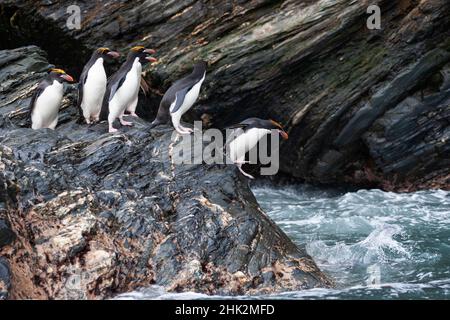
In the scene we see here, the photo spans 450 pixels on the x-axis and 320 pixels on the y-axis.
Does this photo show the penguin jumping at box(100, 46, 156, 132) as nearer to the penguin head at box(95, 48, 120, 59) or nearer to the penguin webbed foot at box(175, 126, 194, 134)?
the penguin head at box(95, 48, 120, 59)

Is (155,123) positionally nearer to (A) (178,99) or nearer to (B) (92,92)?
(A) (178,99)

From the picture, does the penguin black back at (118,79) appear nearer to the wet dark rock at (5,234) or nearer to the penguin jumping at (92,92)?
the penguin jumping at (92,92)

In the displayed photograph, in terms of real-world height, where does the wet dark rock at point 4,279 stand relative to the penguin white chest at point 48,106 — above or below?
below

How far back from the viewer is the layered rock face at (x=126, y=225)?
6.41 m

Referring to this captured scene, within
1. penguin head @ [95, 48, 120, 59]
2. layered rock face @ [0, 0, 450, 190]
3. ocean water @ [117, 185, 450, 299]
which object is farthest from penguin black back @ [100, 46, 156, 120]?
ocean water @ [117, 185, 450, 299]

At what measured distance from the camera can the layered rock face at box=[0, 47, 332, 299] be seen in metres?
6.41

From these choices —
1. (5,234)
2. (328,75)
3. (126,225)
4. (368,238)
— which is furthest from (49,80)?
(368,238)

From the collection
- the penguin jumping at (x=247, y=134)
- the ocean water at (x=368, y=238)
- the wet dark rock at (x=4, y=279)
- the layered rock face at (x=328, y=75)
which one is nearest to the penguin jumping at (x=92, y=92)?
the penguin jumping at (x=247, y=134)

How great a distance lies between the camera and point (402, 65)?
10.6 metres

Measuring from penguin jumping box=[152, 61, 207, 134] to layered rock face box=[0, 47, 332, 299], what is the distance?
0.47m

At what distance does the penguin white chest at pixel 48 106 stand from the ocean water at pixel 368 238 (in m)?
3.20

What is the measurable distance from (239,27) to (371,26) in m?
1.91

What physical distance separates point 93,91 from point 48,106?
0.56 metres

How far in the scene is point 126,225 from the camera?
6.94 m
